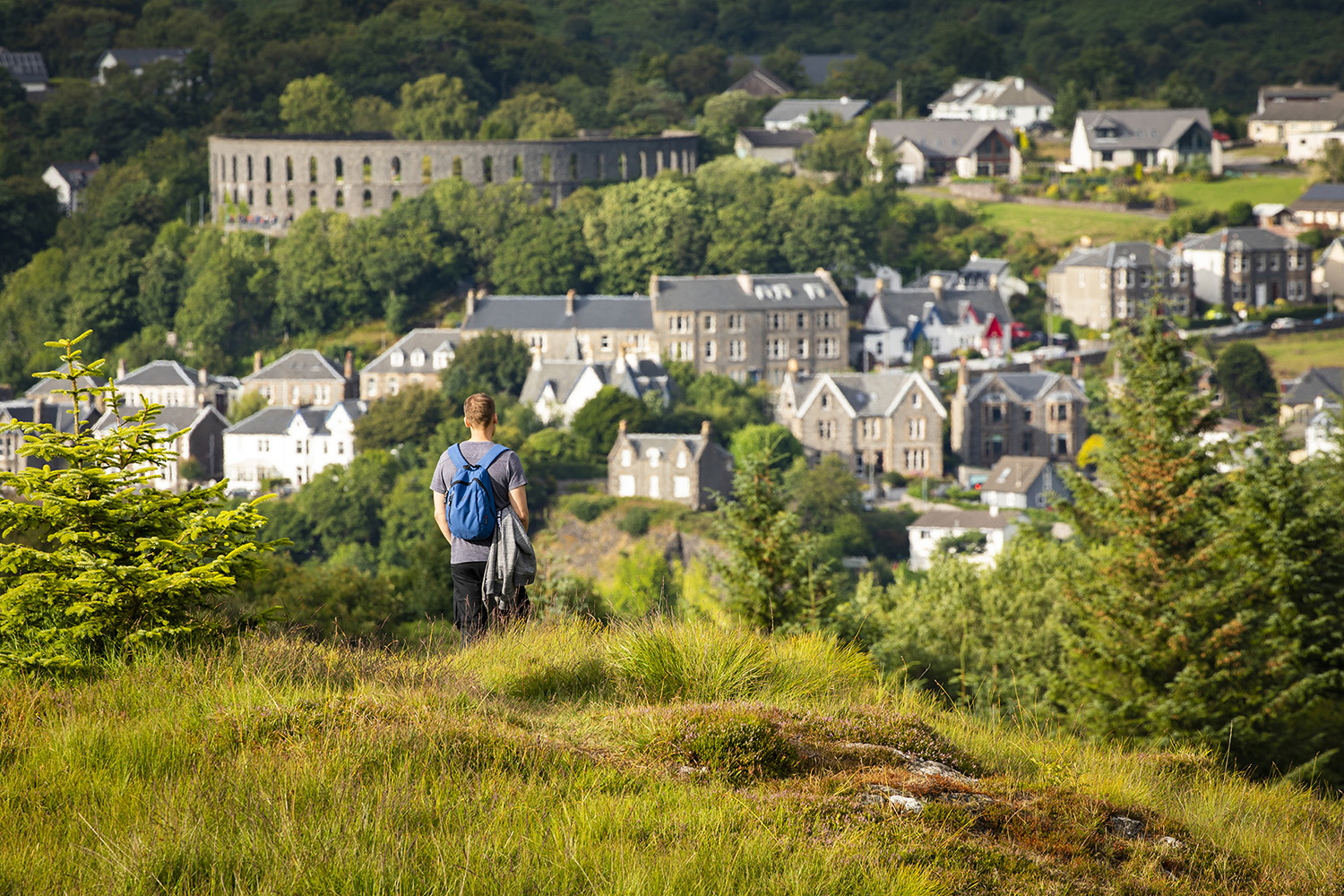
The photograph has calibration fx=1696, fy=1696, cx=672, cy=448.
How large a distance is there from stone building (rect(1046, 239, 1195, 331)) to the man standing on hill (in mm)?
66083

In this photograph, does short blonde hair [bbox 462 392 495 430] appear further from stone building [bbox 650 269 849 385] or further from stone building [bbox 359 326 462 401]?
stone building [bbox 650 269 849 385]

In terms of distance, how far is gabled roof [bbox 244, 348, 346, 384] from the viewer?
6756 cm

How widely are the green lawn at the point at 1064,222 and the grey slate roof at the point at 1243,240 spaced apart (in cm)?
318

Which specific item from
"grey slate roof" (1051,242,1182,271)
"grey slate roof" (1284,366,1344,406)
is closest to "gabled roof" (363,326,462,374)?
"grey slate roof" (1051,242,1182,271)

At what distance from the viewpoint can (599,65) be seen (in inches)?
3935

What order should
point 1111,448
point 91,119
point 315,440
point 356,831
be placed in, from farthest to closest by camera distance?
point 91,119, point 315,440, point 1111,448, point 356,831

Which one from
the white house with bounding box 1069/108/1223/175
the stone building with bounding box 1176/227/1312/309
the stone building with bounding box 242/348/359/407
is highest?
the white house with bounding box 1069/108/1223/175

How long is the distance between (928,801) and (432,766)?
1.85m

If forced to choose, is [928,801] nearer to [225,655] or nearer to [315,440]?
[225,655]

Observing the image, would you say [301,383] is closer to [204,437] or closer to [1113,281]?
[204,437]

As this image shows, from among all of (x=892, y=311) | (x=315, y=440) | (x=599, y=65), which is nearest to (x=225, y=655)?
(x=315, y=440)

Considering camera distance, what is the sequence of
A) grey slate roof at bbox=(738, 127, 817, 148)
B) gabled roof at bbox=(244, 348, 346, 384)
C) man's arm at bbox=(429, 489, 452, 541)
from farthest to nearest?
grey slate roof at bbox=(738, 127, 817, 148), gabled roof at bbox=(244, 348, 346, 384), man's arm at bbox=(429, 489, 452, 541)

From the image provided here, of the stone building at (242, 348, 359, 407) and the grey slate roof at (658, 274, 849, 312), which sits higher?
the grey slate roof at (658, 274, 849, 312)

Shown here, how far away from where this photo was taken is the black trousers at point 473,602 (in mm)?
8844
